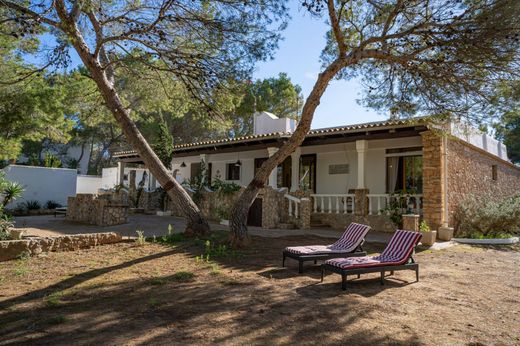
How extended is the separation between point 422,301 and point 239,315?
98.9 inches

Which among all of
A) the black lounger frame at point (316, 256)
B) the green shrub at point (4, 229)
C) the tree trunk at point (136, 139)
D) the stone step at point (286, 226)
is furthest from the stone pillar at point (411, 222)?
the green shrub at point (4, 229)

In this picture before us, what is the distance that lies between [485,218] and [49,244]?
11727 millimetres

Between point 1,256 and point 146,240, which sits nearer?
point 1,256

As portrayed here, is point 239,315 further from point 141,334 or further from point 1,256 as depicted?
point 1,256

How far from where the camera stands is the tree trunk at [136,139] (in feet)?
Result: 29.0

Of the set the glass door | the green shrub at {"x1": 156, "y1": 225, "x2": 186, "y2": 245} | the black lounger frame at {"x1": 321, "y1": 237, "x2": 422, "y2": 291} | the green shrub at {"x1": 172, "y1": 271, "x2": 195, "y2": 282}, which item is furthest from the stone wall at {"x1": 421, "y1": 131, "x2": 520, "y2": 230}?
the green shrub at {"x1": 172, "y1": 271, "x2": 195, "y2": 282}

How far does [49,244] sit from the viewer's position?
7727mm

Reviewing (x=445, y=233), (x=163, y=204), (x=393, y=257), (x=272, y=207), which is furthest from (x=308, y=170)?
(x=393, y=257)

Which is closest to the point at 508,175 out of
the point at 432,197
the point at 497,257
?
the point at 432,197

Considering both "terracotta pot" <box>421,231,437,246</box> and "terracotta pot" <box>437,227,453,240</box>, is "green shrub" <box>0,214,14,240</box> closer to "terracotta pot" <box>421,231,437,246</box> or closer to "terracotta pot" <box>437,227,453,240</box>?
"terracotta pot" <box>421,231,437,246</box>

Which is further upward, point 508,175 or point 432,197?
point 508,175

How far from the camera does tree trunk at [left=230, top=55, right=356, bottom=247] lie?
27.7 ft

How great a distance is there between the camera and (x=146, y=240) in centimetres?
930

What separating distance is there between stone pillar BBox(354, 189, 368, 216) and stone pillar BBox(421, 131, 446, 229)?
6.72ft
